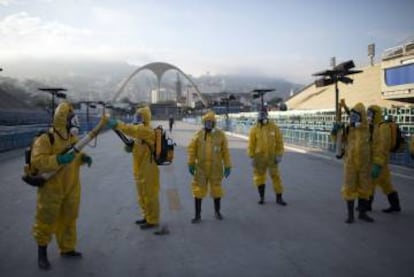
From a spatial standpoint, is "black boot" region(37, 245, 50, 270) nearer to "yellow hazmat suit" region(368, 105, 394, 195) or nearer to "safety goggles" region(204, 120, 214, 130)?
"safety goggles" region(204, 120, 214, 130)

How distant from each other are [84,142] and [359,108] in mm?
4152

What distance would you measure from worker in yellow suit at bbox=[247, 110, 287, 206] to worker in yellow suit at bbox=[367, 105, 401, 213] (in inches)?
68.4

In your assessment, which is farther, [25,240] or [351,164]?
[351,164]

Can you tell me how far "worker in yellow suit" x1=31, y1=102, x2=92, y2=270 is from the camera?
467 cm

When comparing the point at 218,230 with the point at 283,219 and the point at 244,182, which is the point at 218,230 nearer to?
the point at 283,219

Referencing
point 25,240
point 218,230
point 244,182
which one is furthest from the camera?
point 244,182

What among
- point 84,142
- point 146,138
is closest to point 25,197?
point 146,138

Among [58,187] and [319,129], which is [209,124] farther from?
[319,129]

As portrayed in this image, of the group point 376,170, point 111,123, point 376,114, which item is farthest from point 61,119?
point 376,114

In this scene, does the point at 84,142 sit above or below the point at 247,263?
above

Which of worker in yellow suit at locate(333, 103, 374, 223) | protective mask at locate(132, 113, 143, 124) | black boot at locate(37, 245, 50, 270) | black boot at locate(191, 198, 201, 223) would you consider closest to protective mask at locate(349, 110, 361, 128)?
worker in yellow suit at locate(333, 103, 374, 223)

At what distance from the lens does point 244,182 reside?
10805mm

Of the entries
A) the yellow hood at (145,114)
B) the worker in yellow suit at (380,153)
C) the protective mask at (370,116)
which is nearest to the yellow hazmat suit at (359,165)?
the worker in yellow suit at (380,153)

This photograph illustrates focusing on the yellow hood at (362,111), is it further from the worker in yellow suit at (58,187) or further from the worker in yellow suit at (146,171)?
the worker in yellow suit at (58,187)
